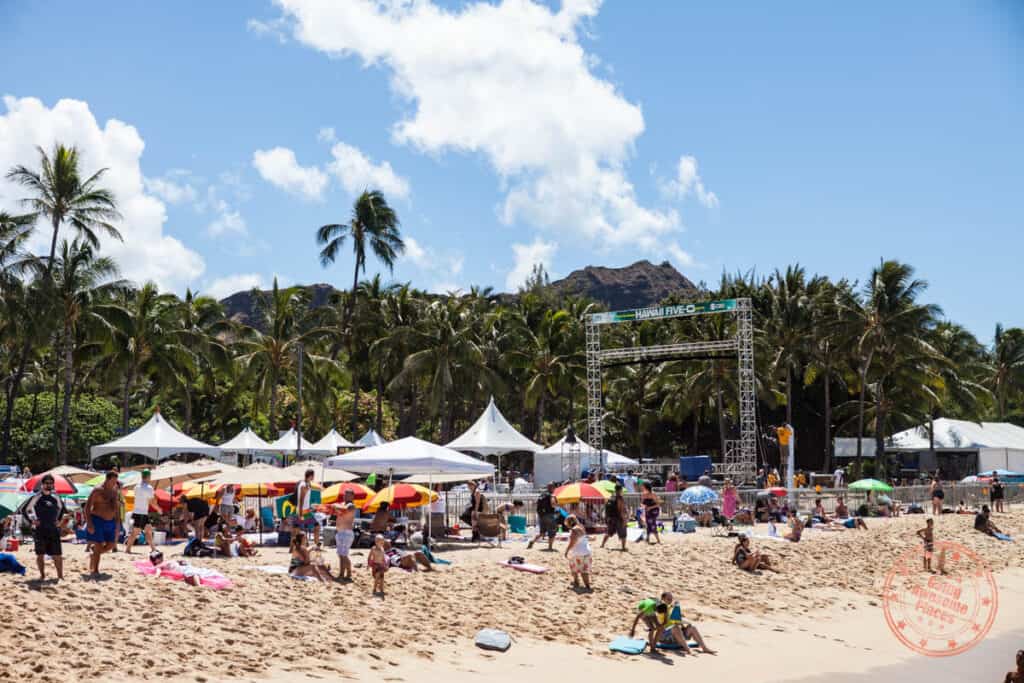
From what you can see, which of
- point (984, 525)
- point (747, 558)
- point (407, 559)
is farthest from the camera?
point (984, 525)

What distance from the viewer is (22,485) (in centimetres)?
2111

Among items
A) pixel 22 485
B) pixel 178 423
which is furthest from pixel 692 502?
pixel 178 423

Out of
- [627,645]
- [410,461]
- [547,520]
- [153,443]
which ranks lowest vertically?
[627,645]

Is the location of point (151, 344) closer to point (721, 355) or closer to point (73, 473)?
point (73, 473)

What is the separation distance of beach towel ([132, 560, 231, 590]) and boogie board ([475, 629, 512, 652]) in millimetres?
3572

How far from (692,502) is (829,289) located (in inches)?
1047

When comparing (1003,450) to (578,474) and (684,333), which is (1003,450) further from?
(578,474)

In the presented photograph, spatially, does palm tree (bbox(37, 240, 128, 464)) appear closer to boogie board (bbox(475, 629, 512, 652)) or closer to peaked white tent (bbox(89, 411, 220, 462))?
peaked white tent (bbox(89, 411, 220, 462))

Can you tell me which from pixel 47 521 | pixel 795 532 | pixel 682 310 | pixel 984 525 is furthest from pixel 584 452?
pixel 47 521

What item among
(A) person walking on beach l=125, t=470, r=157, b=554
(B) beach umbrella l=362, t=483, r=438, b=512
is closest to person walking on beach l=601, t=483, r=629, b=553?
(B) beach umbrella l=362, t=483, r=438, b=512

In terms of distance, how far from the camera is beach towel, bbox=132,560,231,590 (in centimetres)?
1332

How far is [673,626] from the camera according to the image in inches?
536

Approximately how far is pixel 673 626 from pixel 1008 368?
56.1 meters

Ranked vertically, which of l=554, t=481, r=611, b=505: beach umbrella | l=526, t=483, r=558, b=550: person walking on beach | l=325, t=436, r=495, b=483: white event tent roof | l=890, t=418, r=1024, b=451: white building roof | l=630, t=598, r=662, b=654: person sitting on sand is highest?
l=890, t=418, r=1024, b=451: white building roof
